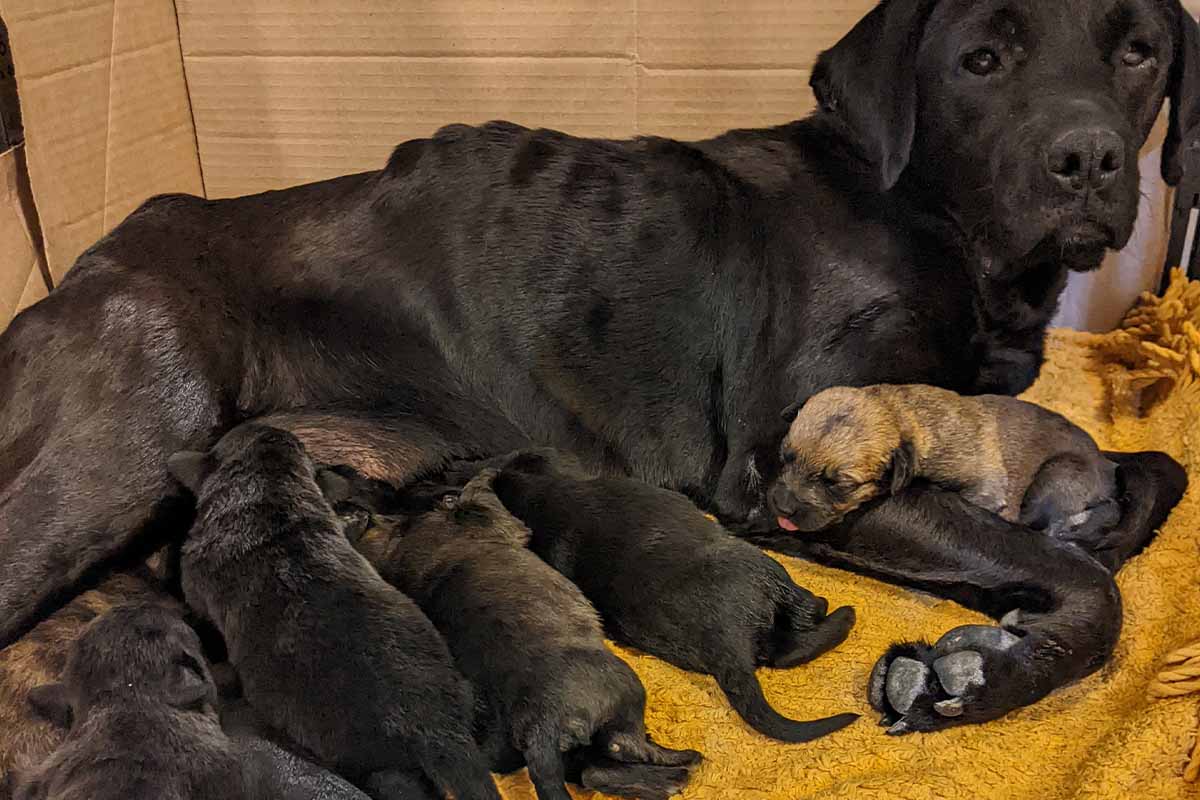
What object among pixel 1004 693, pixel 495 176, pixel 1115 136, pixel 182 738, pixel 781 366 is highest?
pixel 1115 136

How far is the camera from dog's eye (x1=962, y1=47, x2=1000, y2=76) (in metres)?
2.07

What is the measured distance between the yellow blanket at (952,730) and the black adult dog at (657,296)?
0.08 meters

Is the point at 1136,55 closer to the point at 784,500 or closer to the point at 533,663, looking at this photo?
the point at 784,500

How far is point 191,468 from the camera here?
1.98 m

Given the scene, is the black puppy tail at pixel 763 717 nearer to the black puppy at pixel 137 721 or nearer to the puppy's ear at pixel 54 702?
the black puppy at pixel 137 721

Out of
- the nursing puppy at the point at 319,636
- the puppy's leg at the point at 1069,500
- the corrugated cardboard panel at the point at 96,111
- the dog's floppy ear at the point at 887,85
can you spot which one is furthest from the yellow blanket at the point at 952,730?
the corrugated cardboard panel at the point at 96,111

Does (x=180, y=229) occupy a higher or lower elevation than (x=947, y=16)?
lower

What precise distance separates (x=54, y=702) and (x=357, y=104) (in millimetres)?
1992

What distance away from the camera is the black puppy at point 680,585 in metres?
1.75

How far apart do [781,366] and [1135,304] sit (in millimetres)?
1438

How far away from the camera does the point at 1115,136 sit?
190 cm

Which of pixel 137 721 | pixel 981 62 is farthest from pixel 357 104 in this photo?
pixel 137 721

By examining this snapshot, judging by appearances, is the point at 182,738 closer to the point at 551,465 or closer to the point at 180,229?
the point at 551,465

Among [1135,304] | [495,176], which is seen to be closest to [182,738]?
[495,176]
